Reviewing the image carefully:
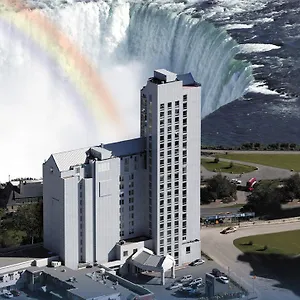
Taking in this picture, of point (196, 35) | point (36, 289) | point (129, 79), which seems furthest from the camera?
point (196, 35)

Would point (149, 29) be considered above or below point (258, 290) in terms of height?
above

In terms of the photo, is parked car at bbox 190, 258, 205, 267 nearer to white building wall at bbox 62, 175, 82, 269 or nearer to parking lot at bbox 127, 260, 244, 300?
parking lot at bbox 127, 260, 244, 300

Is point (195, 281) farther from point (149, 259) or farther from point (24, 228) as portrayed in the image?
point (24, 228)

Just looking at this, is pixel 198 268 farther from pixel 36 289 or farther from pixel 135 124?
pixel 135 124

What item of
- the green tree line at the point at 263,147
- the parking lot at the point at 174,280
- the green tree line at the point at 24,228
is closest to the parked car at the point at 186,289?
the parking lot at the point at 174,280

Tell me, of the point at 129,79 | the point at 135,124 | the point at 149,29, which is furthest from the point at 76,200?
the point at 149,29

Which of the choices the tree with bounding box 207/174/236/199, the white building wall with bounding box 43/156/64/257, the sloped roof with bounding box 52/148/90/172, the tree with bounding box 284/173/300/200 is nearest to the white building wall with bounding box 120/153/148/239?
the sloped roof with bounding box 52/148/90/172

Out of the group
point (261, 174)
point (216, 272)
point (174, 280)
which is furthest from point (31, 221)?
point (261, 174)
